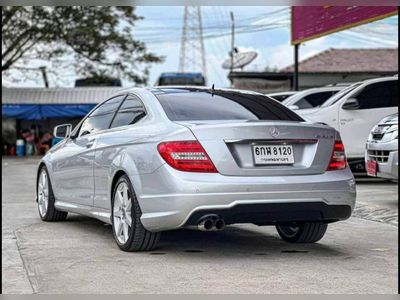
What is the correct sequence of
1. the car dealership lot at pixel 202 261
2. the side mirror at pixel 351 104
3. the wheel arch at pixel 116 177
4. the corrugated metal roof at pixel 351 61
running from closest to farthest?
the car dealership lot at pixel 202 261, the wheel arch at pixel 116 177, the side mirror at pixel 351 104, the corrugated metal roof at pixel 351 61

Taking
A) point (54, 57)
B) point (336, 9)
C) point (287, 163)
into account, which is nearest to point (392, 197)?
point (287, 163)

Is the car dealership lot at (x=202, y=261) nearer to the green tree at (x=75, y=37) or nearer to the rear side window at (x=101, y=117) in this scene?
the rear side window at (x=101, y=117)

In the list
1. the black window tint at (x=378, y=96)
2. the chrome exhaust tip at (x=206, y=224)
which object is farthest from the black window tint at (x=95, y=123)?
the black window tint at (x=378, y=96)

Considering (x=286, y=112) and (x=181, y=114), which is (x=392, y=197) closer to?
(x=286, y=112)

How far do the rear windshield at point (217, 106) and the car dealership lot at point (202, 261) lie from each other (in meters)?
1.18

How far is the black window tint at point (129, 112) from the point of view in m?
6.42

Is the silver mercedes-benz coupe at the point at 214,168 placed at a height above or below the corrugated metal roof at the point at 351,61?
below

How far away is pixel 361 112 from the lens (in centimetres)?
1277

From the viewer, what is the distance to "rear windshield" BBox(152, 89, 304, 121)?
19.9 feet

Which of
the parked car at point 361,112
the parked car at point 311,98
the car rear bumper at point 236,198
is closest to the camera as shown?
the car rear bumper at point 236,198

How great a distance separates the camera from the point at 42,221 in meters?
8.28

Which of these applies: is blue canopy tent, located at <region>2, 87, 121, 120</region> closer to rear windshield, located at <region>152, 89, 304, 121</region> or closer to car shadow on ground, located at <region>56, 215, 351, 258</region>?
car shadow on ground, located at <region>56, 215, 351, 258</region>

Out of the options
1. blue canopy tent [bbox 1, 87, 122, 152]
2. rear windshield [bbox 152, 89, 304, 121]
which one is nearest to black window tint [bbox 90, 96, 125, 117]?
rear windshield [bbox 152, 89, 304, 121]

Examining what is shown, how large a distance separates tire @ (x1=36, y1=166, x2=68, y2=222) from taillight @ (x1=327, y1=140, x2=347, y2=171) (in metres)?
3.57
